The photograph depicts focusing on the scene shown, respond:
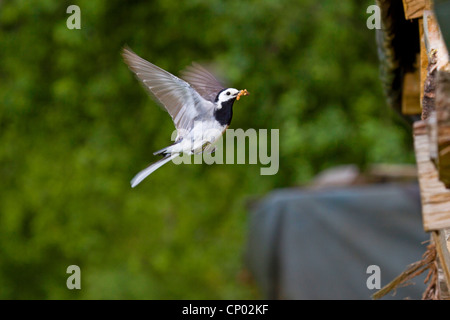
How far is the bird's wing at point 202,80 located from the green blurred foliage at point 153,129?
11.6ft

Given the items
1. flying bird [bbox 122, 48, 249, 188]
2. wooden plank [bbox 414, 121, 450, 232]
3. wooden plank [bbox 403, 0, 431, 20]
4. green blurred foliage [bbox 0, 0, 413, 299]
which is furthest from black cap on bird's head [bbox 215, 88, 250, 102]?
green blurred foliage [bbox 0, 0, 413, 299]

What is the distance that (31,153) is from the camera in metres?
9.45

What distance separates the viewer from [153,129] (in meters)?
7.49

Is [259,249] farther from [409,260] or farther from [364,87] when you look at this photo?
[409,260]

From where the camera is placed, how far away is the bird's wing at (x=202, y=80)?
112 cm

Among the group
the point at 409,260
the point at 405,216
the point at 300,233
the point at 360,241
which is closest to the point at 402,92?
the point at 409,260

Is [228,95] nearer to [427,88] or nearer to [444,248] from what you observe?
[427,88]

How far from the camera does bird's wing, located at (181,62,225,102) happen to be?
1116mm

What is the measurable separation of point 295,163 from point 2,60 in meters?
3.66

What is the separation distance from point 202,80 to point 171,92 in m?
0.13

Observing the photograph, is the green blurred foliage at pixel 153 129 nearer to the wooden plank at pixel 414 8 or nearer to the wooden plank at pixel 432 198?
the wooden plank at pixel 414 8

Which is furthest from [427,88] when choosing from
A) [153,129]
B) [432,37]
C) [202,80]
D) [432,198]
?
[153,129]

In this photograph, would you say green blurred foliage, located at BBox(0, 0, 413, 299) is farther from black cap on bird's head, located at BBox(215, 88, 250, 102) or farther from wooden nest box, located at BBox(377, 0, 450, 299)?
black cap on bird's head, located at BBox(215, 88, 250, 102)

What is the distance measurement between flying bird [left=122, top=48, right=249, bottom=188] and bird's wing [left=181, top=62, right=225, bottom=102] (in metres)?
0.03
